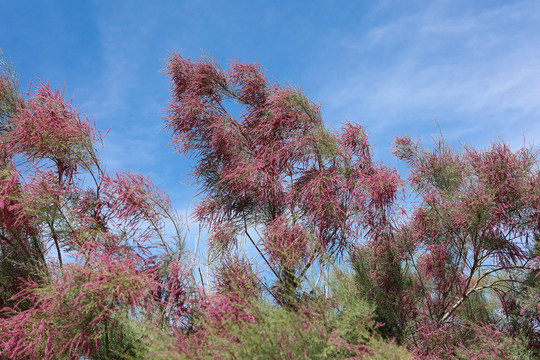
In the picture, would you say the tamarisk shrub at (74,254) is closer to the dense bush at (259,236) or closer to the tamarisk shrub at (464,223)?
the dense bush at (259,236)

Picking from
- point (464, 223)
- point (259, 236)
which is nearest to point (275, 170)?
point (259, 236)

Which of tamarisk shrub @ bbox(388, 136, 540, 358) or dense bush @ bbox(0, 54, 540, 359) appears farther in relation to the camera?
tamarisk shrub @ bbox(388, 136, 540, 358)

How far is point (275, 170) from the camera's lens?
6910 millimetres

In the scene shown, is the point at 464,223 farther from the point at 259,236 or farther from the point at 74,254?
the point at 74,254

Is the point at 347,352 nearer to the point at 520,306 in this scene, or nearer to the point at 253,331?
the point at 253,331

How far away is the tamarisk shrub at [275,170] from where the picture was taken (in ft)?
21.3

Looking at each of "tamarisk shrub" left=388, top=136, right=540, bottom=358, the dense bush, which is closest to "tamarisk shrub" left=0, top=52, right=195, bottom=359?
the dense bush

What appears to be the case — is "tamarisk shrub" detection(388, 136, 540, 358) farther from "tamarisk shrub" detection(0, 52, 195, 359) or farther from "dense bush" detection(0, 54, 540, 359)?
"tamarisk shrub" detection(0, 52, 195, 359)

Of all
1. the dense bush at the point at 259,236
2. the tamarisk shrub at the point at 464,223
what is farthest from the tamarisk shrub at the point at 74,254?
the tamarisk shrub at the point at 464,223

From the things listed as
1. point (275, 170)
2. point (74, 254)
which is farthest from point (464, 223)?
point (74, 254)

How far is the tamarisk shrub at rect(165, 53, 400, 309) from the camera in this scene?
21.3 ft

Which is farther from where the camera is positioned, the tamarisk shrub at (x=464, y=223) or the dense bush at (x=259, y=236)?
the tamarisk shrub at (x=464, y=223)

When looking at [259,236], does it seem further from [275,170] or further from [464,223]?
[464,223]

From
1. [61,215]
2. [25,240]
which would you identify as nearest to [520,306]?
[61,215]
